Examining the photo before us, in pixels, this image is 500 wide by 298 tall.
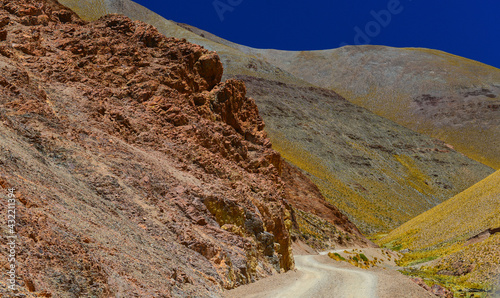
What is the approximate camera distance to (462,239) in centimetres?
3228

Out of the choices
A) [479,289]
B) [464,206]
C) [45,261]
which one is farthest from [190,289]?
[464,206]

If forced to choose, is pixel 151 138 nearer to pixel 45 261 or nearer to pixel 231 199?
pixel 231 199

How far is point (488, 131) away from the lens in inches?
5074

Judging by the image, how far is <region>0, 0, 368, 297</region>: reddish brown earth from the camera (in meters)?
8.21

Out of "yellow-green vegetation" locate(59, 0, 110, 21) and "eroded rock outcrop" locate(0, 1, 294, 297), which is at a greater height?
"yellow-green vegetation" locate(59, 0, 110, 21)

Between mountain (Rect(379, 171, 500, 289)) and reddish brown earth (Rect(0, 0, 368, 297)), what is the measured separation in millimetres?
11153

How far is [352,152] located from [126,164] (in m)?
76.1

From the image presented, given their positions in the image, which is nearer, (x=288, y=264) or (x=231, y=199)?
(x=231, y=199)

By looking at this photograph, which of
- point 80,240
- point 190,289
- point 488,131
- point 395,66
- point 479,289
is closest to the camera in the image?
point 80,240

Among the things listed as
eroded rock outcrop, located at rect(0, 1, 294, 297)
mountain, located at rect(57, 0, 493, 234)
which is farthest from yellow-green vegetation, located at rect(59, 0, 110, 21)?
eroded rock outcrop, located at rect(0, 1, 294, 297)

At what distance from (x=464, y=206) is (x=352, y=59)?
5928 inches

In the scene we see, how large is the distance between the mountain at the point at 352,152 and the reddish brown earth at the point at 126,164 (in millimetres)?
42104

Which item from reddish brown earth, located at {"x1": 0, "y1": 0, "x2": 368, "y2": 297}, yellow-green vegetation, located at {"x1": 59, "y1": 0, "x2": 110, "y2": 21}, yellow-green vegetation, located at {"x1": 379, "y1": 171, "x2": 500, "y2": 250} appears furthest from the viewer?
yellow-green vegetation, located at {"x1": 59, "y1": 0, "x2": 110, "y2": 21}

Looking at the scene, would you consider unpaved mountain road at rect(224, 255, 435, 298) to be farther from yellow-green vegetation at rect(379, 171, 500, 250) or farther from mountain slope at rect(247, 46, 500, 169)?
mountain slope at rect(247, 46, 500, 169)
